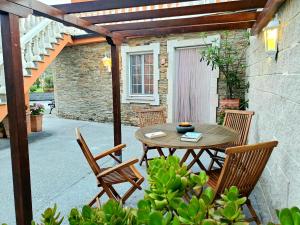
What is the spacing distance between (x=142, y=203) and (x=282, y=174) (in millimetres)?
1628

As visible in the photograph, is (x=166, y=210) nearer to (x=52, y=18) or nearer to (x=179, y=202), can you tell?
(x=179, y=202)

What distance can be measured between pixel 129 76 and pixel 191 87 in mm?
2143

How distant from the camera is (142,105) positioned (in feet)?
24.7

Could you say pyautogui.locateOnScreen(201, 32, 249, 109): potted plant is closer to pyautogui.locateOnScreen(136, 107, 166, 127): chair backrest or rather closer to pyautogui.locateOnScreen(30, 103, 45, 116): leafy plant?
pyautogui.locateOnScreen(136, 107, 166, 127): chair backrest

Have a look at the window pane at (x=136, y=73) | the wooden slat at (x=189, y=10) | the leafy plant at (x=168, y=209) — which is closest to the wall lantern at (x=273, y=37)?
the wooden slat at (x=189, y=10)

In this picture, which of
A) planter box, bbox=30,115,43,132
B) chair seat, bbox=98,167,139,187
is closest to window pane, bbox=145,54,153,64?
planter box, bbox=30,115,43,132

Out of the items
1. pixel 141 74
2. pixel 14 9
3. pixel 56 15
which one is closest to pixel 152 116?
pixel 56 15

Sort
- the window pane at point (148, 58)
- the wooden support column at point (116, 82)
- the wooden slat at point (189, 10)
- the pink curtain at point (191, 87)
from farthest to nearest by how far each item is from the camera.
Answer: the window pane at point (148, 58) < the pink curtain at point (191, 87) < the wooden support column at point (116, 82) < the wooden slat at point (189, 10)

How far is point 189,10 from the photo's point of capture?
9.95 feet

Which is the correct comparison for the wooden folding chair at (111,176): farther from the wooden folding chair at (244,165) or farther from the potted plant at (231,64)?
the potted plant at (231,64)

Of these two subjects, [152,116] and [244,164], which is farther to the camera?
[152,116]

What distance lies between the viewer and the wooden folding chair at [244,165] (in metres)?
1.79

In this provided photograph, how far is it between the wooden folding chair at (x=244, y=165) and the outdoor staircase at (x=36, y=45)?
4.47 meters

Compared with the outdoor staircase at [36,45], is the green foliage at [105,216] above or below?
below
